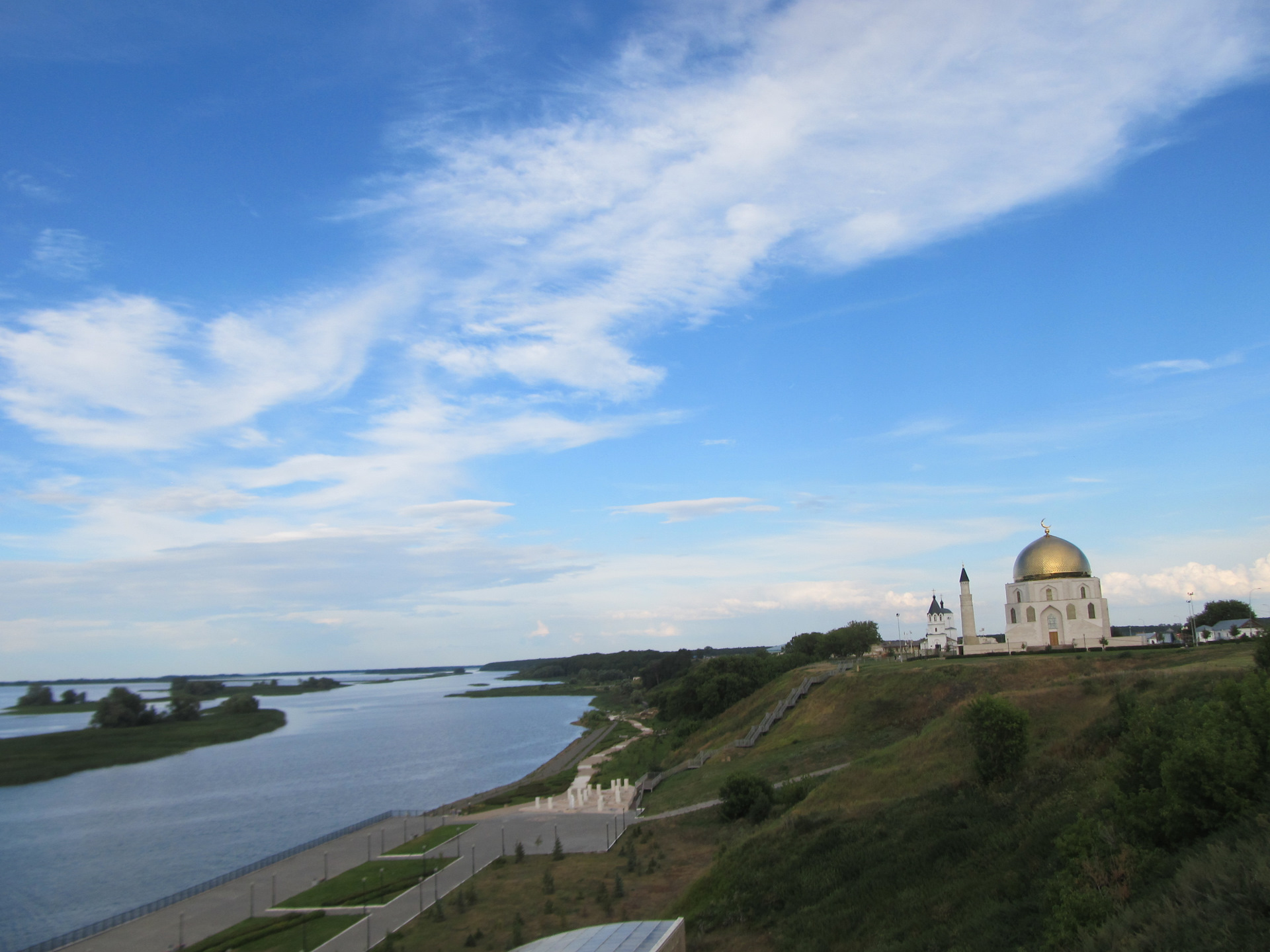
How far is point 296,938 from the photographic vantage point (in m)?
27.9

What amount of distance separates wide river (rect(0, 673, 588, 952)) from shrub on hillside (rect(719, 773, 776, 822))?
28.1 meters

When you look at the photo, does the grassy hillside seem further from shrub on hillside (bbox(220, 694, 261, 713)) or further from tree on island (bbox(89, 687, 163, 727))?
shrub on hillside (bbox(220, 694, 261, 713))

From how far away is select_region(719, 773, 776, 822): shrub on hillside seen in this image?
35.4 m

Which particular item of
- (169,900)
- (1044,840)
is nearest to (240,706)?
(169,900)

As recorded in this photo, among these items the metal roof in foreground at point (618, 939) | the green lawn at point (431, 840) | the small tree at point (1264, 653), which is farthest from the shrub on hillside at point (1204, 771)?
the green lawn at point (431, 840)

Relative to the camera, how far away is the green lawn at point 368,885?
32.3m

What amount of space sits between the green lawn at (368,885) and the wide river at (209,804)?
10.5m

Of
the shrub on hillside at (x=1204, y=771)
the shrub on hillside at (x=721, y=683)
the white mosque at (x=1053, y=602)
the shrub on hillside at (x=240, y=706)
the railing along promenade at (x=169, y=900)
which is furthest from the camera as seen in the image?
the shrub on hillside at (x=240, y=706)

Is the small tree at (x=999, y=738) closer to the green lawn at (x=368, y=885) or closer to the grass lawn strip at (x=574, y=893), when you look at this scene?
the grass lawn strip at (x=574, y=893)

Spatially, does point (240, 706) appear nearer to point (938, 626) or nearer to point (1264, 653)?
point (938, 626)

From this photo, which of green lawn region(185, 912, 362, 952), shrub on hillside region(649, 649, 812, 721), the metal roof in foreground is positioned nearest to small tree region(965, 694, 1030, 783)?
the metal roof in foreground

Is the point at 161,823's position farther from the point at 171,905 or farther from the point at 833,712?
the point at 833,712

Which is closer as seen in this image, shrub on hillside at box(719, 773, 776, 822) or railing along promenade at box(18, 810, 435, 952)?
railing along promenade at box(18, 810, 435, 952)

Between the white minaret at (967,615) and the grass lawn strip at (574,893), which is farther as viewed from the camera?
the white minaret at (967,615)
